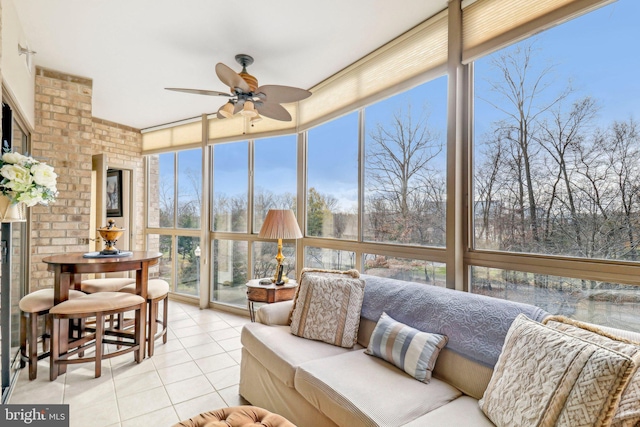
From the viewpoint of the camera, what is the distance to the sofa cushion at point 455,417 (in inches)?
54.6

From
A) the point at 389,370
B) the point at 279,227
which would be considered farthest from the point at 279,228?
the point at 389,370

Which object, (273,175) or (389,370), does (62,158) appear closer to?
(273,175)

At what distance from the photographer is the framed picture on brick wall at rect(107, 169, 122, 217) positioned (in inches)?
205

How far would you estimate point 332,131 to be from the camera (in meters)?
3.66

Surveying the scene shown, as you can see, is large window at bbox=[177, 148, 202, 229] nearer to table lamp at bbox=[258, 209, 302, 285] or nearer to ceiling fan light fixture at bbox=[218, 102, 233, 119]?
table lamp at bbox=[258, 209, 302, 285]

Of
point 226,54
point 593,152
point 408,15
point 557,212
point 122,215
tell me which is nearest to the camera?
point 593,152

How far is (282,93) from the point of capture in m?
2.56

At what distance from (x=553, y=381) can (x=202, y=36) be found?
126 inches

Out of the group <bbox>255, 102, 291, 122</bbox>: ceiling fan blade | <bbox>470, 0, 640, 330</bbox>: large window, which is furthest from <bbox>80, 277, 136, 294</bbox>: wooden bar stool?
<bbox>470, 0, 640, 330</bbox>: large window

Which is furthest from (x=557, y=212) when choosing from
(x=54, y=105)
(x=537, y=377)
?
(x=54, y=105)

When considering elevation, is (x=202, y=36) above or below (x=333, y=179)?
above

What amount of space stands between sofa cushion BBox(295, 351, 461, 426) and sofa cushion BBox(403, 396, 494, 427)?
0.04m

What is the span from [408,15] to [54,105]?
369 cm

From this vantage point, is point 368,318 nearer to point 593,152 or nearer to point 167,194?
point 593,152
